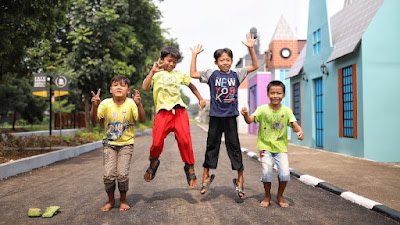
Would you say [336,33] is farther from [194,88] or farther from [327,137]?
[194,88]

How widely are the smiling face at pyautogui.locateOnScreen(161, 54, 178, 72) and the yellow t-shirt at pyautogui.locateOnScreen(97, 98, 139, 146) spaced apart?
0.76m

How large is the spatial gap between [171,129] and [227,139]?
84cm

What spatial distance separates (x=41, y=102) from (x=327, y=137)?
29769mm

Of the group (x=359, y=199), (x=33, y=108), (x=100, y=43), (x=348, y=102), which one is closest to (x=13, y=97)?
(x=33, y=108)

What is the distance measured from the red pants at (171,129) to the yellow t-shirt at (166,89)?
0.36 ft

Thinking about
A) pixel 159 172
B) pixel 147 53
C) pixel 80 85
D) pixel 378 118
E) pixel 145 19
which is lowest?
pixel 159 172

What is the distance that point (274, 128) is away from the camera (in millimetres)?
4734

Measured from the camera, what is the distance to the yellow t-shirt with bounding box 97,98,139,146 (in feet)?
14.8

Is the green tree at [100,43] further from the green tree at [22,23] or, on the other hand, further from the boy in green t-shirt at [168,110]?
the boy in green t-shirt at [168,110]

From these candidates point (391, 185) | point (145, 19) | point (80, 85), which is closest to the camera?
point (391, 185)

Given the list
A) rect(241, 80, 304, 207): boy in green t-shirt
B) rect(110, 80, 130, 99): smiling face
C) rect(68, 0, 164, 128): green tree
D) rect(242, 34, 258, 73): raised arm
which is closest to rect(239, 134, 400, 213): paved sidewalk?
rect(241, 80, 304, 207): boy in green t-shirt

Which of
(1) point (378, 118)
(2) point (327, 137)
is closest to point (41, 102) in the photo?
(2) point (327, 137)

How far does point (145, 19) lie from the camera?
25.6 m

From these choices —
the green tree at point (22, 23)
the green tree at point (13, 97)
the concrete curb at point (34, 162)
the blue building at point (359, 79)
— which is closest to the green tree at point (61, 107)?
the green tree at point (13, 97)
